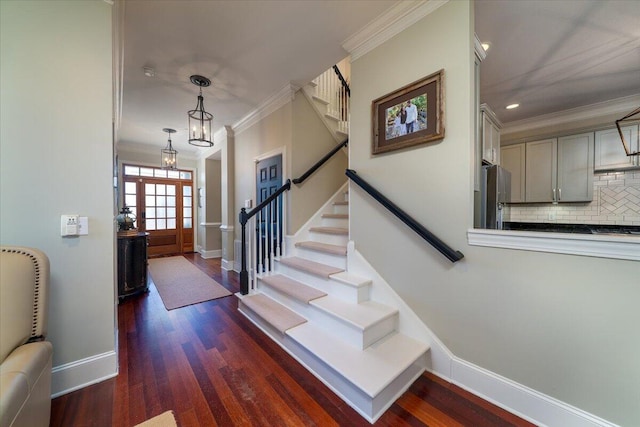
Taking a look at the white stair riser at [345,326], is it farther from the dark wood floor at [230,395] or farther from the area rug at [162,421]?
the area rug at [162,421]

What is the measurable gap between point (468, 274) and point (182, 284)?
396 centimetres

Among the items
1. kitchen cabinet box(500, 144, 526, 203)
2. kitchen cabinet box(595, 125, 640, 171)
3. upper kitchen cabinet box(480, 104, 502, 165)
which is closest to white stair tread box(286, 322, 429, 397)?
upper kitchen cabinet box(480, 104, 502, 165)

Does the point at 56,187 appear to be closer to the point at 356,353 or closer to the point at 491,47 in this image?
the point at 356,353

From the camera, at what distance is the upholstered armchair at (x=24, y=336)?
89 centimetres

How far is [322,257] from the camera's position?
8.85 feet

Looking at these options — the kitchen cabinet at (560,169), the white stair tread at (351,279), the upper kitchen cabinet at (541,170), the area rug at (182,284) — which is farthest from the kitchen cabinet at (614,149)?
the area rug at (182,284)

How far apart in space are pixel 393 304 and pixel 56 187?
8.53ft

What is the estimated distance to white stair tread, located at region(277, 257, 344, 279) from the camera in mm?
2350

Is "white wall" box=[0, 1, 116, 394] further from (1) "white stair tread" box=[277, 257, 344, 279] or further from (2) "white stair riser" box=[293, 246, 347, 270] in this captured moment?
(2) "white stair riser" box=[293, 246, 347, 270]

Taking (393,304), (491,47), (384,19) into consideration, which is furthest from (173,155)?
(491,47)

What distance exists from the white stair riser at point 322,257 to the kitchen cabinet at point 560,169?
11.7 ft

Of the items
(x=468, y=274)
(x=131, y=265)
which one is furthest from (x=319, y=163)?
(x=131, y=265)

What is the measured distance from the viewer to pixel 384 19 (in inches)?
78.1

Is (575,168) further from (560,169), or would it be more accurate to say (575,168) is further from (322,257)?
(322,257)
